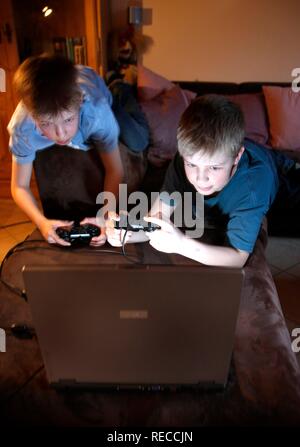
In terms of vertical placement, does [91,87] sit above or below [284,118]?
above

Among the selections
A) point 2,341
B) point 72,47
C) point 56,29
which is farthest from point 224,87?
point 2,341

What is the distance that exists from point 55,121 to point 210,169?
1.59ft

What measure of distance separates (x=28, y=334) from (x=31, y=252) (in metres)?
0.33

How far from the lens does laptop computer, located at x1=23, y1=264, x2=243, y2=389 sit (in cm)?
56

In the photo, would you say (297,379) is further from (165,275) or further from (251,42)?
(251,42)

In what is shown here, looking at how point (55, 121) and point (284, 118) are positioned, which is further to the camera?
point (284, 118)

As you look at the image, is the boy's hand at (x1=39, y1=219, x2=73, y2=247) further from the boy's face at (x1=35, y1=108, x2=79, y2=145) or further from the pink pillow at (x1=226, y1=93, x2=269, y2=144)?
the pink pillow at (x1=226, y1=93, x2=269, y2=144)

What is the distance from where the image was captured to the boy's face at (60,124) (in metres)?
1.08

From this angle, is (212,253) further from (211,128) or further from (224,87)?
(224,87)

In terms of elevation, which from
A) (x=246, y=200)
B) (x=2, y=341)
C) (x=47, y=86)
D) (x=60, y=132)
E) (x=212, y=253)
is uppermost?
(x=47, y=86)

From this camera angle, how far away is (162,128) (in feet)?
6.72

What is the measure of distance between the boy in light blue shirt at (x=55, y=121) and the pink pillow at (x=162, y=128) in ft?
1.82

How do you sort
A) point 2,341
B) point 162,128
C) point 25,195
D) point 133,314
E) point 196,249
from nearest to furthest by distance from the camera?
point 133,314, point 2,341, point 196,249, point 25,195, point 162,128

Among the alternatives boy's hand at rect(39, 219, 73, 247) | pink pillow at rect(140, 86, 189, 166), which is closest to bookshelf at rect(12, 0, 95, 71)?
pink pillow at rect(140, 86, 189, 166)
